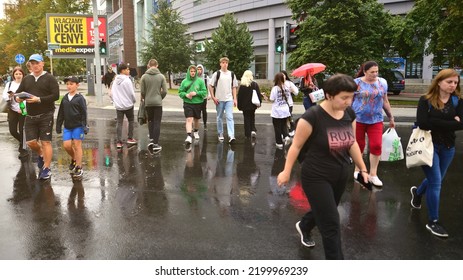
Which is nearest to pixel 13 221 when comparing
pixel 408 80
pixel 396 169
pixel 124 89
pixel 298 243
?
pixel 298 243

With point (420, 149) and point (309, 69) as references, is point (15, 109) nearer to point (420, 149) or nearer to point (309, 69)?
point (309, 69)

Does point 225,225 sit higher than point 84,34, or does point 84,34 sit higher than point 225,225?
point 84,34

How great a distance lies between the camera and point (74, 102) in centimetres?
640

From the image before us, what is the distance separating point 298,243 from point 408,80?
32.4 metres

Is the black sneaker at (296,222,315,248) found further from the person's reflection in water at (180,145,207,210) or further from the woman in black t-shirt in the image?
the person's reflection in water at (180,145,207,210)

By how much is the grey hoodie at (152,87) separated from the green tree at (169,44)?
27186 mm

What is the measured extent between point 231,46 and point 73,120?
2897 centimetres

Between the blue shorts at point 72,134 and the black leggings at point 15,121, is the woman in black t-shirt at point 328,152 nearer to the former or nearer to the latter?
the blue shorts at point 72,134

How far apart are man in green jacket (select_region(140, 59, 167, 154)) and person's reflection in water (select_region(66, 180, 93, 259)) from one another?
121 inches

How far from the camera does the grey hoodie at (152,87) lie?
28.6 ft

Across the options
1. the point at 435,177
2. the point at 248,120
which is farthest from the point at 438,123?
the point at 248,120

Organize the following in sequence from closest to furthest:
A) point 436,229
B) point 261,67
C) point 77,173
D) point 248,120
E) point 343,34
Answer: point 436,229 < point 77,173 < point 248,120 < point 343,34 < point 261,67

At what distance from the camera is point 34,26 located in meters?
40.1
